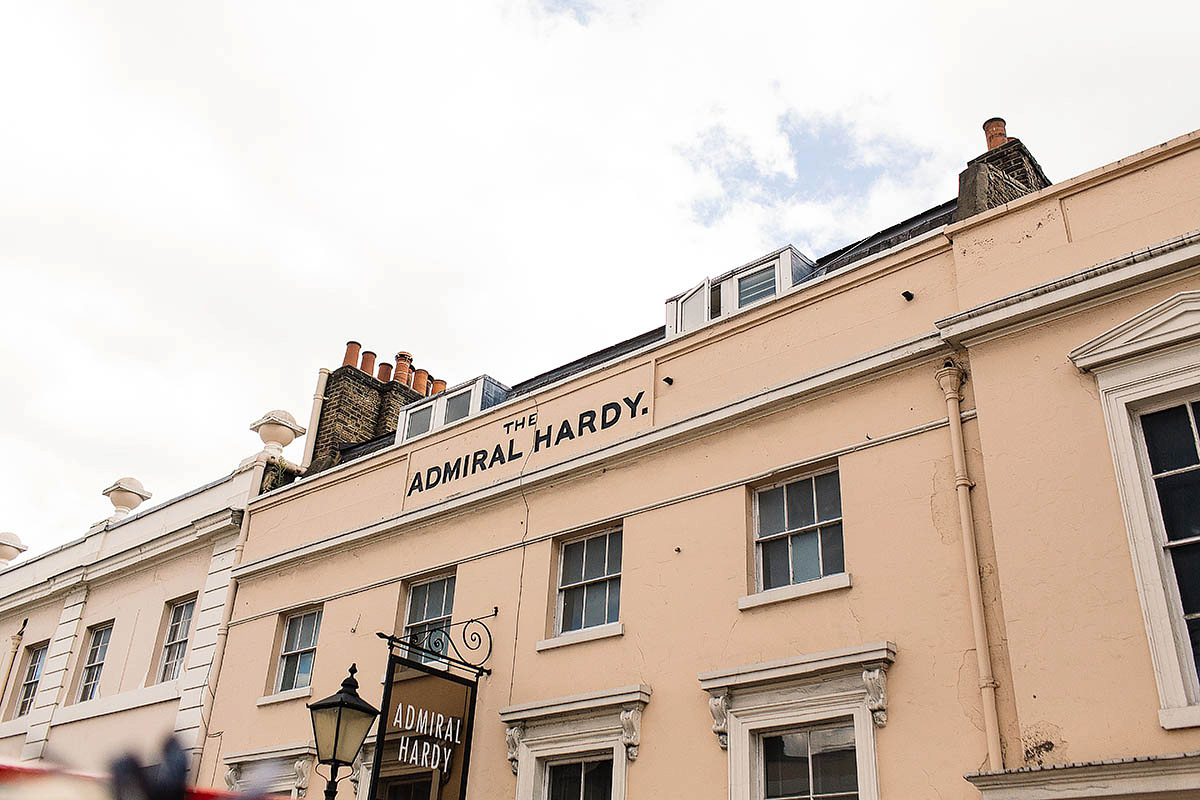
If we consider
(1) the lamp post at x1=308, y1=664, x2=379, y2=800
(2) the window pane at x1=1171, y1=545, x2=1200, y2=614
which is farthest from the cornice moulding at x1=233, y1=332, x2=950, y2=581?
(1) the lamp post at x1=308, y1=664, x2=379, y2=800

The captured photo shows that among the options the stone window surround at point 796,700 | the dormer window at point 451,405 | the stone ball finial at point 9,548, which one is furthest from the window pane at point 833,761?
the stone ball finial at point 9,548

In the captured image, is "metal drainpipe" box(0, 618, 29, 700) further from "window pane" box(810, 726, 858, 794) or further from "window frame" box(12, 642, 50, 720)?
"window pane" box(810, 726, 858, 794)

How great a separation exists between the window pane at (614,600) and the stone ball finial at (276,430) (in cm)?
812

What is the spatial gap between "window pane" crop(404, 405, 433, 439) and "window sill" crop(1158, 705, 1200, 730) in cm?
1065

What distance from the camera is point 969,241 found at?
10.2 meters

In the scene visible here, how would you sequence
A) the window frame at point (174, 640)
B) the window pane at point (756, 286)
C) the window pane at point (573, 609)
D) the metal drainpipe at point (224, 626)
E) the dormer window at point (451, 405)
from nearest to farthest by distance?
the window pane at point (573, 609), the window pane at point (756, 286), the metal drainpipe at point (224, 626), the dormer window at point (451, 405), the window frame at point (174, 640)

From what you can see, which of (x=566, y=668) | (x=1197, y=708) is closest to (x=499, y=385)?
(x=566, y=668)

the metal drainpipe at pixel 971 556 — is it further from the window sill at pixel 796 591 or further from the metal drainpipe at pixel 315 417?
the metal drainpipe at pixel 315 417

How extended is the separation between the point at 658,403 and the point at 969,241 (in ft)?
12.7

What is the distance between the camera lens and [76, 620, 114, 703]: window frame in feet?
56.5

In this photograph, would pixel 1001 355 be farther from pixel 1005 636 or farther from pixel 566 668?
pixel 566 668

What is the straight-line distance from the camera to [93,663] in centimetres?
1762

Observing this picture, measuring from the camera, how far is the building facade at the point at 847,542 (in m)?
7.98

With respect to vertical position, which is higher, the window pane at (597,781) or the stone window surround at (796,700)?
the stone window surround at (796,700)
